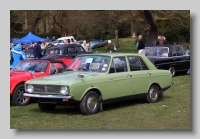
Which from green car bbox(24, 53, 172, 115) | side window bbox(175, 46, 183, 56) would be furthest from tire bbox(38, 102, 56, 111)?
side window bbox(175, 46, 183, 56)

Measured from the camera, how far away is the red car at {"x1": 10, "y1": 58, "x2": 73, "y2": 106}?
11.8 m

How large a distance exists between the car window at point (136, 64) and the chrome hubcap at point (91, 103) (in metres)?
1.72

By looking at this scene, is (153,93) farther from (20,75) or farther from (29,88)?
(20,75)

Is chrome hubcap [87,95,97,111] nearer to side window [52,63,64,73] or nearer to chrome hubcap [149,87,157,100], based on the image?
chrome hubcap [149,87,157,100]

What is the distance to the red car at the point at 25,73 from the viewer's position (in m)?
11.8

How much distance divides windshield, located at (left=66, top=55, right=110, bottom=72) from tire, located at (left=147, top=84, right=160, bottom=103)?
1810 millimetres

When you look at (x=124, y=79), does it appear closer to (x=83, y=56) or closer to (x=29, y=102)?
(x=83, y=56)

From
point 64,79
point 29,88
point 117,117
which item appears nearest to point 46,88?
point 64,79

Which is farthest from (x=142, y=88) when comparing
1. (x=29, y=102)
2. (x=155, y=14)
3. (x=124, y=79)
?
(x=155, y=14)

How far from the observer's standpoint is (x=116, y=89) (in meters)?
10.7

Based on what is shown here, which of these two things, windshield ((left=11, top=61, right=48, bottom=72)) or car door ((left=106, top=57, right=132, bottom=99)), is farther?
windshield ((left=11, top=61, right=48, bottom=72))

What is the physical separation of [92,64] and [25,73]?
2465mm

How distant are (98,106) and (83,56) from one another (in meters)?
1.62

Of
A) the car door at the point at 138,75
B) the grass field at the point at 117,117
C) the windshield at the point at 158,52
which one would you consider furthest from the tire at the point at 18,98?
the windshield at the point at 158,52
